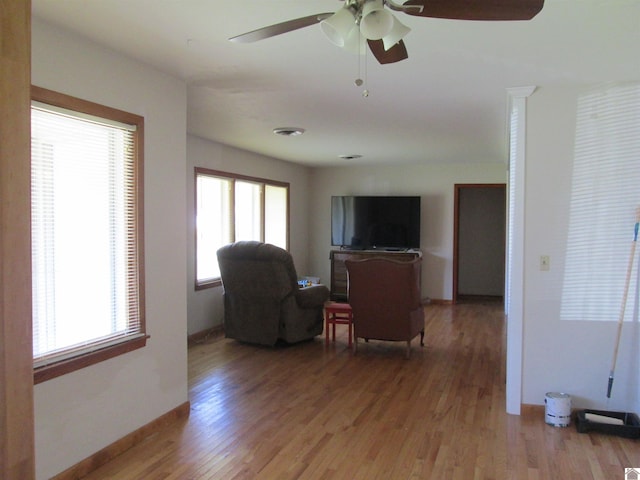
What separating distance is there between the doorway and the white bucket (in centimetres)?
524

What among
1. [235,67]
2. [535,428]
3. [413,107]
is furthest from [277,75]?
[535,428]

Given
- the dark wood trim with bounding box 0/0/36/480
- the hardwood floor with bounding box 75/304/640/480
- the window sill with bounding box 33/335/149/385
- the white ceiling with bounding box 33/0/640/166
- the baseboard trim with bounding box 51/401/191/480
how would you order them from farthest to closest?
the hardwood floor with bounding box 75/304/640/480
the baseboard trim with bounding box 51/401/191/480
the window sill with bounding box 33/335/149/385
the white ceiling with bounding box 33/0/640/166
the dark wood trim with bounding box 0/0/36/480

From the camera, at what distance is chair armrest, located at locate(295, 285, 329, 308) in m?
5.14

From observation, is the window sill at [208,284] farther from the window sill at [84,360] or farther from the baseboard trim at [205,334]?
the window sill at [84,360]

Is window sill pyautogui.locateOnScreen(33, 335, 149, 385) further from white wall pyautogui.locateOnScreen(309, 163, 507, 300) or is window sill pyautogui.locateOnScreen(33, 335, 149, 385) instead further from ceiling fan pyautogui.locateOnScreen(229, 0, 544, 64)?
white wall pyautogui.locateOnScreen(309, 163, 507, 300)

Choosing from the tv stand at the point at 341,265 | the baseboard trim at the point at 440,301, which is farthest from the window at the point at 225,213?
the baseboard trim at the point at 440,301

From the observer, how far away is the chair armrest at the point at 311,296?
514cm

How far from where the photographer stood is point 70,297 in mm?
2535

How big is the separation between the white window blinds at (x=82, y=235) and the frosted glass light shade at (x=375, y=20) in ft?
5.37

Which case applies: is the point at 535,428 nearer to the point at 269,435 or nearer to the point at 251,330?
the point at 269,435

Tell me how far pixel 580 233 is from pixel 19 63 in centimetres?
344

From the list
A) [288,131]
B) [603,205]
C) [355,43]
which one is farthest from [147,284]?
[603,205]

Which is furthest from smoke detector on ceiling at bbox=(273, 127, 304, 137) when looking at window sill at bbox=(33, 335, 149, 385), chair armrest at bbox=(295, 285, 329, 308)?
window sill at bbox=(33, 335, 149, 385)

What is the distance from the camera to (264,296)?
202 inches
